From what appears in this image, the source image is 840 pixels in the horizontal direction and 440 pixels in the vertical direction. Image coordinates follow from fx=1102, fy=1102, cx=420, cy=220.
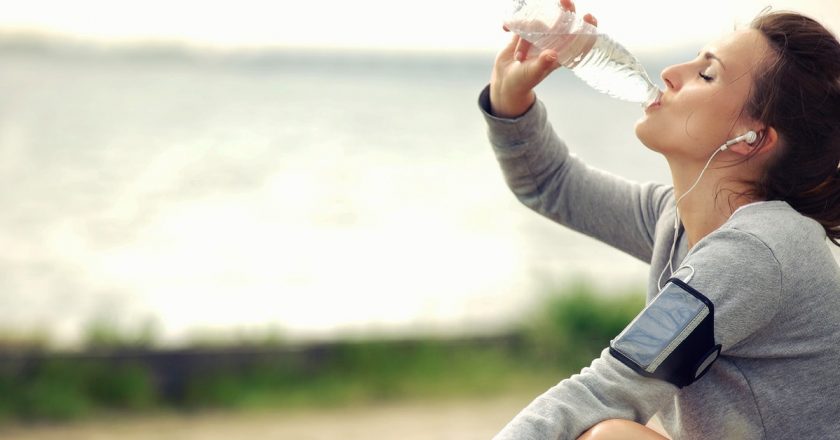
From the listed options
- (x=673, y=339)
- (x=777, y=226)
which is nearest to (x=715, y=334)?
(x=673, y=339)

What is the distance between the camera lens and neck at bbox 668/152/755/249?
1602 mm

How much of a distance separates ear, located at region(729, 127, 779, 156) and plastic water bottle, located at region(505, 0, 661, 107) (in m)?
0.19

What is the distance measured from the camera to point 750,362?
1528mm

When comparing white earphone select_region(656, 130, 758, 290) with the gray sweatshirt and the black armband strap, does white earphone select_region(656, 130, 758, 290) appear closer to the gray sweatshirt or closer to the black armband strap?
the gray sweatshirt

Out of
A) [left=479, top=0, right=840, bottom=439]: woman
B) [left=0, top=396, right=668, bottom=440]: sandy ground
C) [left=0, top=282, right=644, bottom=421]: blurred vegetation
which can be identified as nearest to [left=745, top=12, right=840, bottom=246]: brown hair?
[left=479, top=0, right=840, bottom=439]: woman

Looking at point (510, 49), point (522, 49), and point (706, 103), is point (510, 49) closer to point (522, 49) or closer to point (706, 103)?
point (522, 49)

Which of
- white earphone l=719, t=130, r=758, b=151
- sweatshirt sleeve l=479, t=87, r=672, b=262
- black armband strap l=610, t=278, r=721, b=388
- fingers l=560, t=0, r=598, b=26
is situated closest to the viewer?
black armband strap l=610, t=278, r=721, b=388

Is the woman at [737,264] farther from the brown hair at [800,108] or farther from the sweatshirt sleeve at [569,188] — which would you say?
the sweatshirt sleeve at [569,188]

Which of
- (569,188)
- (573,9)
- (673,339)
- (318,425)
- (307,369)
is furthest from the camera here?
(307,369)

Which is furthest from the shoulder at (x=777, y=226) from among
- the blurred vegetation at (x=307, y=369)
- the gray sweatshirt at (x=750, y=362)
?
the blurred vegetation at (x=307, y=369)

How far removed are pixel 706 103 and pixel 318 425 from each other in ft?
8.57

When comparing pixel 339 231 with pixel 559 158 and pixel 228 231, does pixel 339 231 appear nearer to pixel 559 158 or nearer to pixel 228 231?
pixel 228 231

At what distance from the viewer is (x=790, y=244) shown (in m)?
1.47

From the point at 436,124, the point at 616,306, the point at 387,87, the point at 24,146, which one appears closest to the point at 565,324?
the point at 616,306
